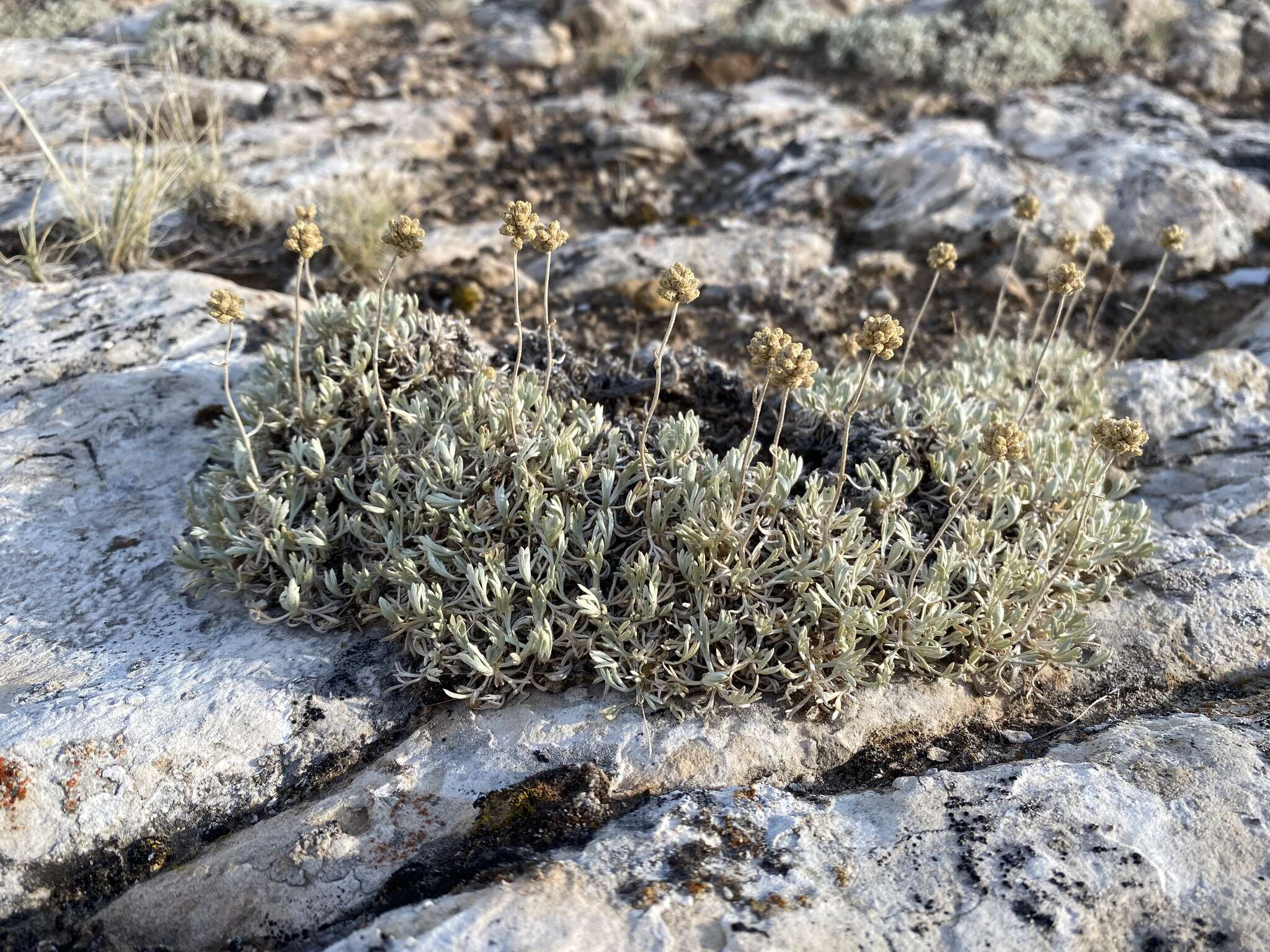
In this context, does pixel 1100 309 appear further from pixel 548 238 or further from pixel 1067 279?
pixel 548 238

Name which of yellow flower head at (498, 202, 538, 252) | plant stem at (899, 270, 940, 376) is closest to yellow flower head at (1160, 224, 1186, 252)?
plant stem at (899, 270, 940, 376)

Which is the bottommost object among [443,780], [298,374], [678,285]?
[443,780]

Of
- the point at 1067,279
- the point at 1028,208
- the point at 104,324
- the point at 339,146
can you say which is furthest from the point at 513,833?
the point at 339,146

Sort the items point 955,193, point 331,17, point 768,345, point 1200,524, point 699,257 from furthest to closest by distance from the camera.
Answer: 1. point 331,17
2. point 955,193
3. point 699,257
4. point 1200,524
5. point 768,345

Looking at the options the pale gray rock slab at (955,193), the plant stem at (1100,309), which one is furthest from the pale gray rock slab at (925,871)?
the pale gray rock slab at (955,193)

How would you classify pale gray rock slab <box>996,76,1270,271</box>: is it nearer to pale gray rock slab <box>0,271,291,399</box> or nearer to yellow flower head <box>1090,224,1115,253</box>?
yellow flower head <box>1090,224,1115,253</box>

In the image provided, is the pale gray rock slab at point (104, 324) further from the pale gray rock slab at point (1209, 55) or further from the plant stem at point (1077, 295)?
the pale gray rock slab at point (1209, 55)
